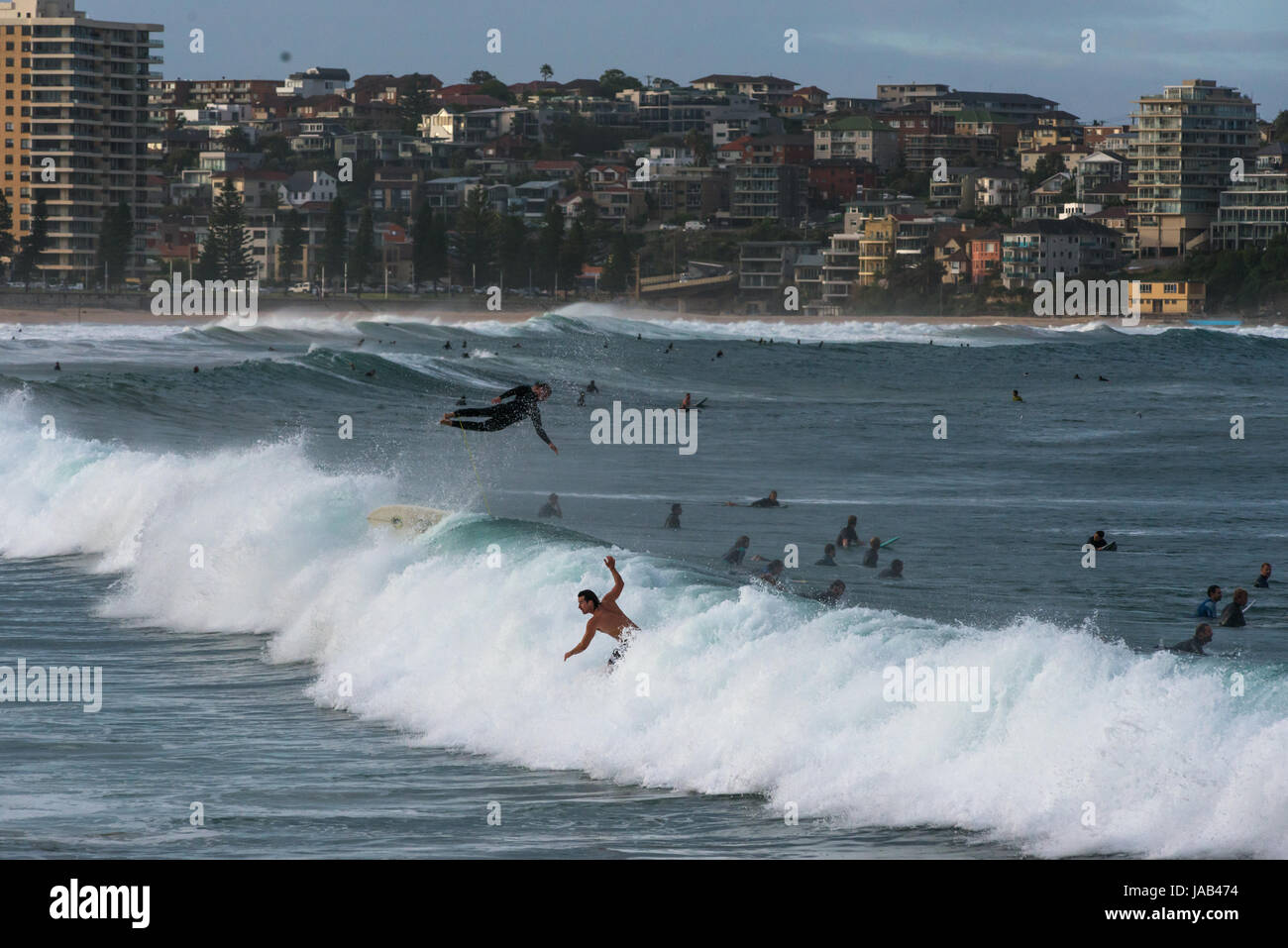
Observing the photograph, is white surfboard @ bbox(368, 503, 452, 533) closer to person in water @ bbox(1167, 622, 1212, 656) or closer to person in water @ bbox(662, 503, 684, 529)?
person in water @ bbox(662, 503, 684, 529)

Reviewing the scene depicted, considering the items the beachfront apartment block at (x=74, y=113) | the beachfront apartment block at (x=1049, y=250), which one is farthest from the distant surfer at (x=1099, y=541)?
the beachfront apartment block at (x=74, y=113)

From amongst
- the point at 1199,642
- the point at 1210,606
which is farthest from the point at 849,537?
the point at 1199,642

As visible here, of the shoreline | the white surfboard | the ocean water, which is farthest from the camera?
the shoreline

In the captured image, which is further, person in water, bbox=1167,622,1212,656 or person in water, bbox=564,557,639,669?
person in water, bbox=1167,622,1212,656

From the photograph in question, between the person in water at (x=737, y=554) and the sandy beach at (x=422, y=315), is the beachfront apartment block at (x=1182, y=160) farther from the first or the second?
the person in water at (x=737, y=554)

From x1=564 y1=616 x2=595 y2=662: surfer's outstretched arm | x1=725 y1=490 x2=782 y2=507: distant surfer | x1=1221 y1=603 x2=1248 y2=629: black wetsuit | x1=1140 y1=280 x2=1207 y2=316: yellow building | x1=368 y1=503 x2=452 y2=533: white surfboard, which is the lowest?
x1=1221 y1=603 x2=1248 y2=629: black wetsuit

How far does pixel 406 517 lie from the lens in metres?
23.4

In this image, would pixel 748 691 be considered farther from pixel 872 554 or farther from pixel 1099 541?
pixel 1099 541

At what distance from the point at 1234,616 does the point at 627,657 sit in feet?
30.5

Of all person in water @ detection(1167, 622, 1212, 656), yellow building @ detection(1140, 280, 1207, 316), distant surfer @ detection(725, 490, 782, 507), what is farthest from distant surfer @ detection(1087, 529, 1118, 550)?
yellow building @ detection(1140, 280, 1207, 316)

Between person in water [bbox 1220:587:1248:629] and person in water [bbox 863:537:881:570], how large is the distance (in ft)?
18.8

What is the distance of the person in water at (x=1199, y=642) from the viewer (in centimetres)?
1902

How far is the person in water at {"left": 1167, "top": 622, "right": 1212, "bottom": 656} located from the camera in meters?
19.0
